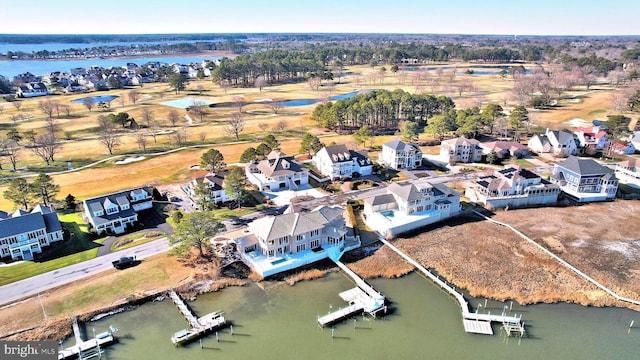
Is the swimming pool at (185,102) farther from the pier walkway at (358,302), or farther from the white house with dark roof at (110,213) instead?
the pier walkway at (358,302)

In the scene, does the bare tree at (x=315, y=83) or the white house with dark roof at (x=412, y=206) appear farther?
the bare tree at (x=315, y=83)

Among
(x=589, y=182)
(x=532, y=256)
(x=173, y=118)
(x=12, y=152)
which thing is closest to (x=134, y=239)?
(x=532, y=256)

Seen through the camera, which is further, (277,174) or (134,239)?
(277,174)

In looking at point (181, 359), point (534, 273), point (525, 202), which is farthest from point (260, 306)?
point (525, 202)

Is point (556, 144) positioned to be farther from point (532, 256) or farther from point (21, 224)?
point (21, 224)

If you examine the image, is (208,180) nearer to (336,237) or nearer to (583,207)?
(336,237)

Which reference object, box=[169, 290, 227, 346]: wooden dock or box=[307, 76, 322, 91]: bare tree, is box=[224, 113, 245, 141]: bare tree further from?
box=[307, 76, 322, 91]: bare tree

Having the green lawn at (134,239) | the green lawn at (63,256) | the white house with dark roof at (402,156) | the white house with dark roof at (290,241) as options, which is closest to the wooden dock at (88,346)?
the green lawn at (63,256)
